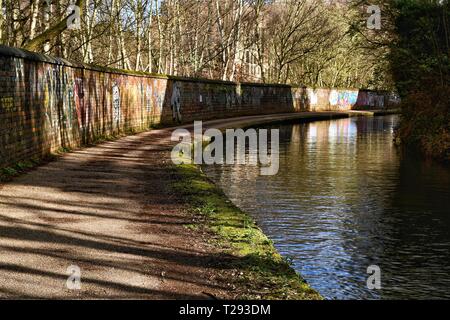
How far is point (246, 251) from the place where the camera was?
7711 mm

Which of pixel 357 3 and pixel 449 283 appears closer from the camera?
pixel 449 283

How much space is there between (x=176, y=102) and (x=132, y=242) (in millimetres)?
25501

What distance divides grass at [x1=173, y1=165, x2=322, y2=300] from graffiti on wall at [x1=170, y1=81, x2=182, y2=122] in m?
20.8

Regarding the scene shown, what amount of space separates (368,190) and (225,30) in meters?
38.9

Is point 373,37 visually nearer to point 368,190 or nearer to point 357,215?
point 368,190

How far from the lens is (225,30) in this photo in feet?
172

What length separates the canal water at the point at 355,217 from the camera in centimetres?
855

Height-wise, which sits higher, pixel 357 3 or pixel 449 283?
pixel 357 3

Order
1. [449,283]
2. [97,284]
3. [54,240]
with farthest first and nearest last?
[449,283] < [54,240] < [97,284]

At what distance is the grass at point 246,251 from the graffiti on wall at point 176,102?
68.4ft

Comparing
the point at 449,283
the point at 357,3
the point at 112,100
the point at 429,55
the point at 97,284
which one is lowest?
the point at 449,283

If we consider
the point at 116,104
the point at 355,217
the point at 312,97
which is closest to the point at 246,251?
the point at 355,217
